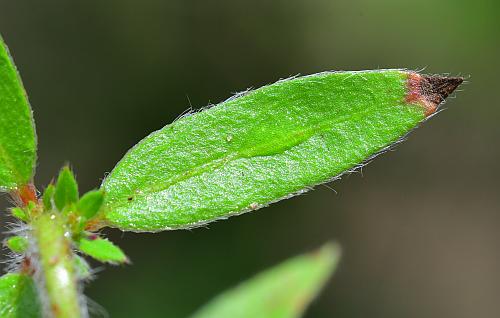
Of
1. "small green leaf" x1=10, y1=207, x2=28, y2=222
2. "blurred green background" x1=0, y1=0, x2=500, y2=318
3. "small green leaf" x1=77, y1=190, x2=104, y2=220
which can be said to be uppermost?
"small green leaf" x1=10, y1=207, x2=28, y2=222

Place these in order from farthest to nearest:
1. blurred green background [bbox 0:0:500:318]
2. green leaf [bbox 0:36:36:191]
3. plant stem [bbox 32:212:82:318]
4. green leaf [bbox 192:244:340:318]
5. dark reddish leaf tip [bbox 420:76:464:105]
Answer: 1. blurred green background [bbox 0:0:500:318]
2. green leaf [bbox 192:244:340:318]
3. dark reddish leaf tip [bbox 420:76:464:105]
4. green leaf [bbox 0:36:36:191]
5. plant stem [bbox 32:212:82:318]

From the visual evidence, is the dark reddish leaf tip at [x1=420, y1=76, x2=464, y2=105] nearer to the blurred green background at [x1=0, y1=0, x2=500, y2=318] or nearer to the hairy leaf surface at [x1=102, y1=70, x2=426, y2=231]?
A: the hairy leaf surface at [x1=102, y1=70, x2=426, y2=231]

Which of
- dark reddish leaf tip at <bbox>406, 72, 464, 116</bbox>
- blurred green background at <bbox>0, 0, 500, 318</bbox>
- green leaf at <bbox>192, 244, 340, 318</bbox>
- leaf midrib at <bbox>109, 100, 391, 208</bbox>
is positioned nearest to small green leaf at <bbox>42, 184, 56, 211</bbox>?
leaf midrib at <bbox>109, 100, 391, 208</bbox>

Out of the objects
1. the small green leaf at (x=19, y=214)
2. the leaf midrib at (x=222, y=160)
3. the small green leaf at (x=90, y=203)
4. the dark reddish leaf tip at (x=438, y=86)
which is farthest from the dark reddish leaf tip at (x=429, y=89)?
the small green leaf at (x=19, y=214)

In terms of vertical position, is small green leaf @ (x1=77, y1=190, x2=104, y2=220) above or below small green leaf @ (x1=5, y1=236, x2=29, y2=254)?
above

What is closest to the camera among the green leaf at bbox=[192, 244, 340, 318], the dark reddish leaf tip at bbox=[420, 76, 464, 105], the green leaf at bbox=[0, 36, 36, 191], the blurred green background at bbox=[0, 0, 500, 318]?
the green leaf at bbox=[0, 36, 36, 191]

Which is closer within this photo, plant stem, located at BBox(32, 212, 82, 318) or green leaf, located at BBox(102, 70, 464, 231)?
plant stem, located at BBox(32, 212, 82, 318)

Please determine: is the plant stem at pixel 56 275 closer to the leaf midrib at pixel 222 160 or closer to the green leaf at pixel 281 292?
the leaf midrib at pixel 222 160

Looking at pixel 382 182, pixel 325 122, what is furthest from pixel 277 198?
pixel 382 182
